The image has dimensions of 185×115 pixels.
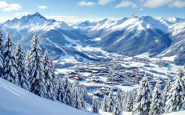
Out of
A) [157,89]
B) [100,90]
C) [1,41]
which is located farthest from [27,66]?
[100,90]

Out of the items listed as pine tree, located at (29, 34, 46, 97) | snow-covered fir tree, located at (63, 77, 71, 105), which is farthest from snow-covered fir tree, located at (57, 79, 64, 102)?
pine tree, located at (29, 34, 46, 97)

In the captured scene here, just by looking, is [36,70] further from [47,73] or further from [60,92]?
[60,92]

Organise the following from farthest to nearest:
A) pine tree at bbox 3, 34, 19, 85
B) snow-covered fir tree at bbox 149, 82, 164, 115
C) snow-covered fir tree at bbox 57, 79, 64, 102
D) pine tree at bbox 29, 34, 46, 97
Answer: snow-covered fir tree at bbox 57, 79, 64, 102 < pine tree at bbox 29, 34, 46, 97 < snow-covered fir tree at bbox 149, 82, 164, 115 < pine tree at bbox 3, 34, 19, 85

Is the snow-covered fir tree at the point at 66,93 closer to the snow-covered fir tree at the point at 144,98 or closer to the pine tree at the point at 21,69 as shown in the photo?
the pine tree at the point at 21,69

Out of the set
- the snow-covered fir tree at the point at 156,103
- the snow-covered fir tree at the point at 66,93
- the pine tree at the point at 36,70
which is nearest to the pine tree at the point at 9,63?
the pine tree at the point at 36,70

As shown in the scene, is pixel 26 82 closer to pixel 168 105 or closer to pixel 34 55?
pixel 34 55

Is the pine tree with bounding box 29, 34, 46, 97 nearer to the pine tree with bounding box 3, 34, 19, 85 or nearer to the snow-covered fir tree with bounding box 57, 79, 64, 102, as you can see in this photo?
the pine tree with bounding box 3, 34, 19, 85

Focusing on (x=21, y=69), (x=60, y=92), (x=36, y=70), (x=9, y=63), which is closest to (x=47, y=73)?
(x=36, y=70)
